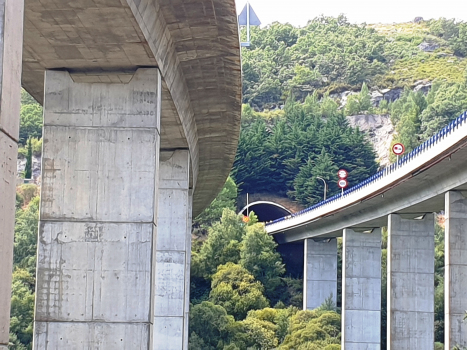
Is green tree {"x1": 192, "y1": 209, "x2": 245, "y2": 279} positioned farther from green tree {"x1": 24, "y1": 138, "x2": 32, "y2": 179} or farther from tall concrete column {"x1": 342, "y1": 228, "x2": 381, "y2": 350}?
green tree {"x1": 24, "y1": 138, "x2": 32, "y2": 179}

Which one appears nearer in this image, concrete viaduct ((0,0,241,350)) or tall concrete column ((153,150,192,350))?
concrete viaduct ((0,0,241,350))

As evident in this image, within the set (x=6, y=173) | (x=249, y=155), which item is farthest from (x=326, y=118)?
(x=6, y=173)

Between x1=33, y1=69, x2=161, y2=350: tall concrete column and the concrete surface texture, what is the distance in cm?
79

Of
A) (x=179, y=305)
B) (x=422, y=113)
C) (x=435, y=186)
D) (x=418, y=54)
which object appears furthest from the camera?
(x=418, y=54)

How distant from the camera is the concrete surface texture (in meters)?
20.6

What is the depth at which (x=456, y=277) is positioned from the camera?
43188 mm

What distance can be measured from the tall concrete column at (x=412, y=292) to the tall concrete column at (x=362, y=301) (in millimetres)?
13091

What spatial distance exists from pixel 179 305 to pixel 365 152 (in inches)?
3350

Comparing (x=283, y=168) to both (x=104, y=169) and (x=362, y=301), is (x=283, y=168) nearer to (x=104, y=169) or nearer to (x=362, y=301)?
(x=362, y=301)

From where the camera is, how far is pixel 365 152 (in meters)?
122

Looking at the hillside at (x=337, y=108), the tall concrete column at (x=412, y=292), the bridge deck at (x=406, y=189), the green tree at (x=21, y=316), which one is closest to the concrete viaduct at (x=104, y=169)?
the bridge deck at (x=406, y=189)

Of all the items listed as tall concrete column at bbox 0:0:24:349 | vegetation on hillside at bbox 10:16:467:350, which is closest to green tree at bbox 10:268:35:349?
vegetation on hillside at bbox 10:16:467:350

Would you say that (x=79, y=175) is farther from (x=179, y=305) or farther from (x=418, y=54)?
(x=418, y=54)

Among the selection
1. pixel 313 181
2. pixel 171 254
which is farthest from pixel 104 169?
pixel 313 181
